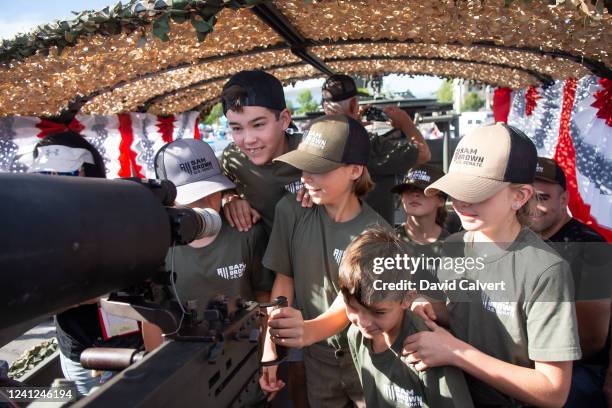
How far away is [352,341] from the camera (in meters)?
1.73

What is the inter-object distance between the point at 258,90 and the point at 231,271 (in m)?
0.83

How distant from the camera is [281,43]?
3002mm

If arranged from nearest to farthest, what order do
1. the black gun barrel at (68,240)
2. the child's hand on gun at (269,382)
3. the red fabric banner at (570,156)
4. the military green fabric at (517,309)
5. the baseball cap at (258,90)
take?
the black gun barrel at (68,240)
the military green fabric at (517,309)
the child's hand on gun at (269,382)
the baseball cap at (258,90)
the red fabric banner at (570,156)

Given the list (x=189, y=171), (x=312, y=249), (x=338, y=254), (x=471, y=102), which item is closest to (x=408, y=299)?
(x=338, y=254)

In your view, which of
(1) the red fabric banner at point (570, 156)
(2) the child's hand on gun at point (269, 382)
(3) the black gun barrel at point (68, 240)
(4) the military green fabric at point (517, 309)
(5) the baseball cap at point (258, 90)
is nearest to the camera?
(3) the black gun barrel at point (68, 240)

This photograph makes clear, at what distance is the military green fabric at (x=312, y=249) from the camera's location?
1.93 metres

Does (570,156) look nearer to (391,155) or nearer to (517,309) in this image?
(391,155)

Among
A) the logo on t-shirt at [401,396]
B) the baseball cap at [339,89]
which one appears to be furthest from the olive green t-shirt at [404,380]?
the baseball cap at [339,89]

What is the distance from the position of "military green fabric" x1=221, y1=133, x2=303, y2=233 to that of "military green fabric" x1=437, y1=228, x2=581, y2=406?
927 millimetres

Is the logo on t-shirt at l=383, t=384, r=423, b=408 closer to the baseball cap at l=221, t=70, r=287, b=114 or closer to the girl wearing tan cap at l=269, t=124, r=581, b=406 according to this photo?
the girl wearing tan cap at l=269, t=124, r=581, b=406

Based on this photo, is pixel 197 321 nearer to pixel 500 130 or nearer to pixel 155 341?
pixel 155 341

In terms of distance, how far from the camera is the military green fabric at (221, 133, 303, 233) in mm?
2254

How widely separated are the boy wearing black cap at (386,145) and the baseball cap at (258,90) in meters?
0.75

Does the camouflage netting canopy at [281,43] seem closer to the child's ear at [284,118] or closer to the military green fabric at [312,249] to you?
the child's ear at [284,118]
